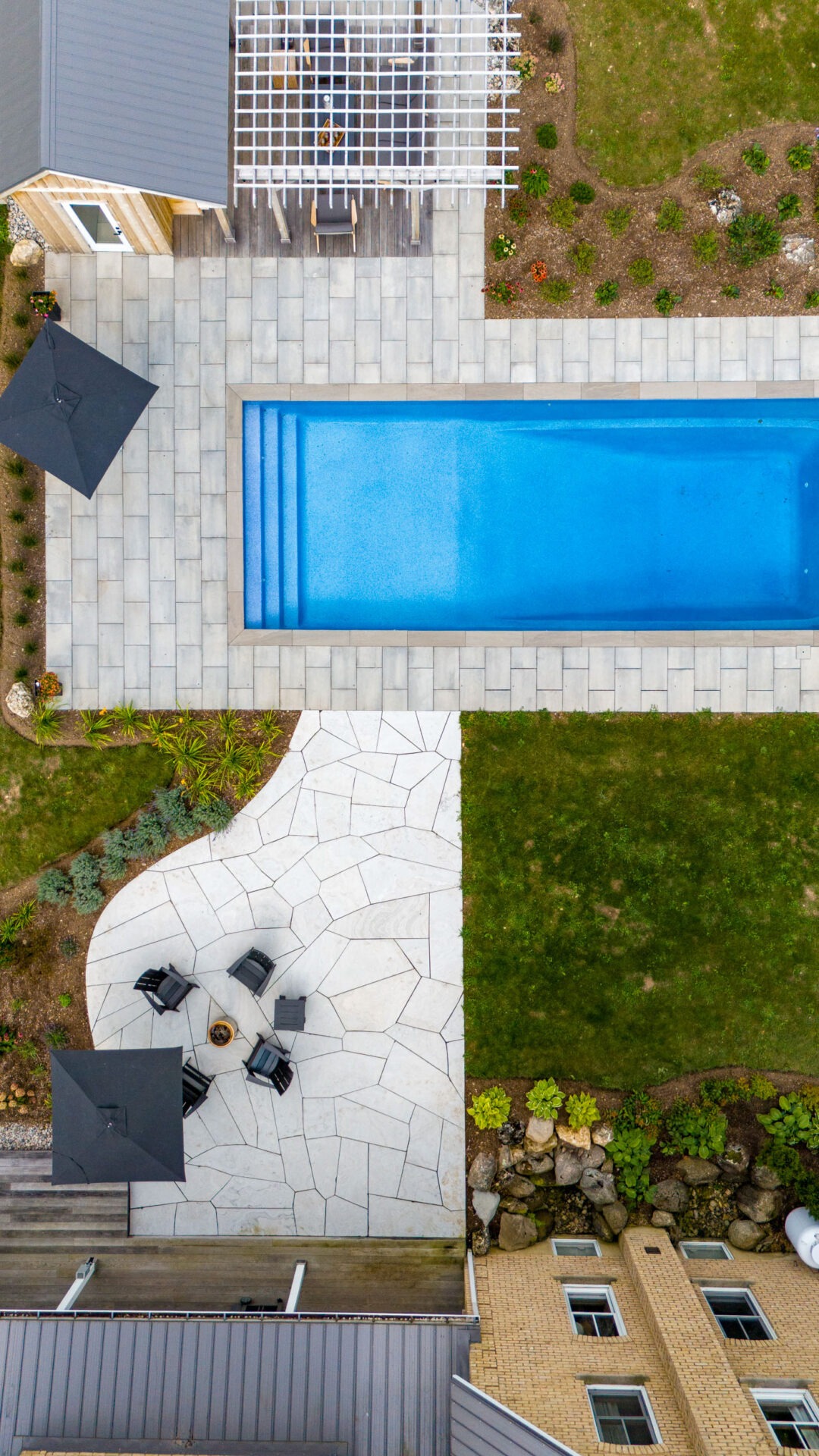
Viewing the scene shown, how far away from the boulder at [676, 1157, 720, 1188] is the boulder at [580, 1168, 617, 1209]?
1112mm

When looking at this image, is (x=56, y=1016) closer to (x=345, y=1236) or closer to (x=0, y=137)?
(x=345, y=1236)

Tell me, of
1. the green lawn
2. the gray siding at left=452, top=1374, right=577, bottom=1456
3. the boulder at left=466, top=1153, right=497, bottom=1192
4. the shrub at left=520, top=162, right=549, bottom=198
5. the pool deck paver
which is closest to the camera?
the gray siding at left=452, top=1374, right=577, bottom=1456

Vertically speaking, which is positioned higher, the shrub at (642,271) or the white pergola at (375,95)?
the white pergola at (375,95)

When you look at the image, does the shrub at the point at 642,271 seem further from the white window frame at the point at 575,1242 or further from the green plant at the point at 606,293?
the white window frame at the point at 575,1242

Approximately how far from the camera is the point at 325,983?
1246cm

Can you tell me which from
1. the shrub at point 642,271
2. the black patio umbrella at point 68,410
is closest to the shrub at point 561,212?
the shrub at point 642,271

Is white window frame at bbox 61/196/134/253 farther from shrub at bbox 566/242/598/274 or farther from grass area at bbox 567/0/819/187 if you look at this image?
grass area at bbox 567/0/819/187

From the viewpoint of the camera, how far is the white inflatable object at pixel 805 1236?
37.1ft

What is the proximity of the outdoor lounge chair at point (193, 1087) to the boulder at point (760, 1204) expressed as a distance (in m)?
8.31

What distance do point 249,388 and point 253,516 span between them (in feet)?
6.39

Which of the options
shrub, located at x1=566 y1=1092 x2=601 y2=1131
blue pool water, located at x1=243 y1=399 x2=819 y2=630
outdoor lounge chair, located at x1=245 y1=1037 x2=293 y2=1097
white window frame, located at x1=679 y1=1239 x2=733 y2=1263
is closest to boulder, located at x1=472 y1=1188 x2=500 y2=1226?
shrub, located at x1=566 y1=1092 x2=601 y2=1131

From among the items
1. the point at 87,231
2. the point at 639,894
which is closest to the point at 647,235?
the point at 87,231

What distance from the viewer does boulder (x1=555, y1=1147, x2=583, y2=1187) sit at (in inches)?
474

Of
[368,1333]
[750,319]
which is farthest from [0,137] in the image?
[368,1333]
